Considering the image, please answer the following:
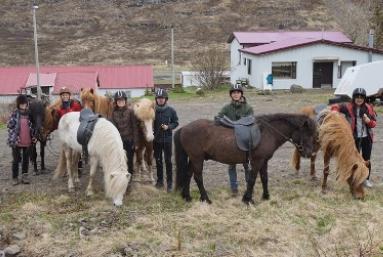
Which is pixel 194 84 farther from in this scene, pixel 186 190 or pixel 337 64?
pixel 186 190

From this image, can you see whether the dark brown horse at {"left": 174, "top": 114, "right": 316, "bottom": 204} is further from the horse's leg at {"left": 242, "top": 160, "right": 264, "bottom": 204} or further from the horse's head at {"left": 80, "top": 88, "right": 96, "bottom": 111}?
the horse's head at {"left": 80, "top": 88, "right": 96, "bottom": 111}

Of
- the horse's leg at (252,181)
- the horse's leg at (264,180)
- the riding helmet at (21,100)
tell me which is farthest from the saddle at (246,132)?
the riding helmet at (21,100)

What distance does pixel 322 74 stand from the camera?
96.8ft

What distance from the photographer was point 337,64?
29.1m

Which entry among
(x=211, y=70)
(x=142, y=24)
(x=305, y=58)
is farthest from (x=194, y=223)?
(x=142, y=24)

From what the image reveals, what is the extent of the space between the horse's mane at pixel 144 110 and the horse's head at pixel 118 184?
3.81 feet

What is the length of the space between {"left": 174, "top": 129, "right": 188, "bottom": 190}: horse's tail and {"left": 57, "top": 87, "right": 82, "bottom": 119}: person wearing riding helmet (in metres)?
2.53

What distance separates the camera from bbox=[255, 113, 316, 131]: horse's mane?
272 inches

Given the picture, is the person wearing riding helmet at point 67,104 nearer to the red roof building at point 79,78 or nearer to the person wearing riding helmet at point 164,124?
the person wearing riding helmet at point 164,124

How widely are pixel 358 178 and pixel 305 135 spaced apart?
1068 mm

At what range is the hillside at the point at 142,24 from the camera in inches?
2157

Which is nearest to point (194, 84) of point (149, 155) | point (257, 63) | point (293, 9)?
point (257, 63)

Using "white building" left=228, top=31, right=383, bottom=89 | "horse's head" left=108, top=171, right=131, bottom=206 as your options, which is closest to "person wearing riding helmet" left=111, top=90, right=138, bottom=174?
"horse's head" left=108, top=171, right=131, bottom=206

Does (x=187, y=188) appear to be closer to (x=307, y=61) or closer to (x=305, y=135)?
(x=305, y=135)
